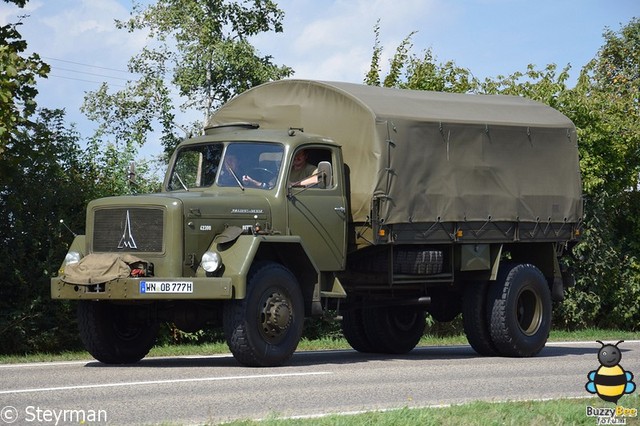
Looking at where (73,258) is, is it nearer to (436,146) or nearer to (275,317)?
(275,317)

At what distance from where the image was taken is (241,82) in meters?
41.2

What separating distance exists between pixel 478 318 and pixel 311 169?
11.9 feet

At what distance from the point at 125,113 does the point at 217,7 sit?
15.8 ft

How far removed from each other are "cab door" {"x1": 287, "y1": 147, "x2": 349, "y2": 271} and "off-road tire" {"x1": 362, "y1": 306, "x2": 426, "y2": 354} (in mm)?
2895

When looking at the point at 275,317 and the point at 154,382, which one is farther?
the point at 275,317

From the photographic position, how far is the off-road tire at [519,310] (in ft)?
59.5

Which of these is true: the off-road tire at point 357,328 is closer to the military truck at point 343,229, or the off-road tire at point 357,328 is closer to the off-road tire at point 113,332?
the military truck at point 343,229

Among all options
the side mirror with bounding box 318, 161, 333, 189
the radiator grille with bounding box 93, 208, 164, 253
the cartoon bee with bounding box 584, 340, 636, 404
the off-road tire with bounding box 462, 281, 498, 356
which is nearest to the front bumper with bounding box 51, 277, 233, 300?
the radiator grille with bounding box 93, 208, 164, 253

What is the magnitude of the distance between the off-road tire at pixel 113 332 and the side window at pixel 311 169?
99.4 inches

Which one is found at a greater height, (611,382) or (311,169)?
(311,169)

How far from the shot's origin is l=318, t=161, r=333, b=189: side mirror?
16.2m

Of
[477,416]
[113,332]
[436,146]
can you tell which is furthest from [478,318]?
[477,416]

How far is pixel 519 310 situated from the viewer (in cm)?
1878

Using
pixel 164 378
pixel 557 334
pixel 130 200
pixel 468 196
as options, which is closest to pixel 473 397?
pixel 164 378
